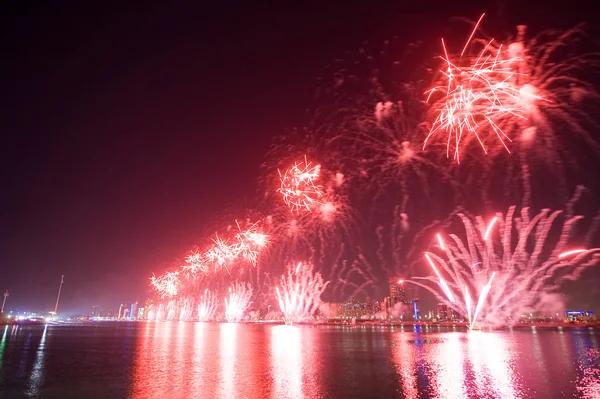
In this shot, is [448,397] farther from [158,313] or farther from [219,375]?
[158,313]

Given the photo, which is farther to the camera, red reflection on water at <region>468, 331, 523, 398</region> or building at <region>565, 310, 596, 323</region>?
building at <region>565, 310, 596, 323</region>

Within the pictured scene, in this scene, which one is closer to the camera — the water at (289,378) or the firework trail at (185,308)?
the water at (289,378)

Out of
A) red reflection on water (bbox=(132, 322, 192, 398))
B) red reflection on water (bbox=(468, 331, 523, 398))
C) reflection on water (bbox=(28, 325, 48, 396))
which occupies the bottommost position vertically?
reflection on water (bbox=(28, 325, 48, 396))

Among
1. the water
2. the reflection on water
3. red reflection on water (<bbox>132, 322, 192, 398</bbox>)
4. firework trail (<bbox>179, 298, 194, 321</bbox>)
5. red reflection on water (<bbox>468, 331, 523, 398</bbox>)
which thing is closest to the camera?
red reflection on water (<bbox>132, 322, 192, 398</bbox>)

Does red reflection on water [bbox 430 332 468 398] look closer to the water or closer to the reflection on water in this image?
the water

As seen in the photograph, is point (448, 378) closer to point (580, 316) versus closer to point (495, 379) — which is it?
point (495, 379)

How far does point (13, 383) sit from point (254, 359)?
11.7 m

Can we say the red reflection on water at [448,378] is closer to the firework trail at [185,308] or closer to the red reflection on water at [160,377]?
the red reflection on water at [160,377]

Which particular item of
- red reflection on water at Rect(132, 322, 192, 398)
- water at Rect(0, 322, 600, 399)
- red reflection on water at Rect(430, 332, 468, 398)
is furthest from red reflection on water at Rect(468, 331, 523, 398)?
red reflection on water at Rect(132, 322, 192, 398)

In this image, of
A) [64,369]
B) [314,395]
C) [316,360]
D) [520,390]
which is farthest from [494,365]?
[64,369]

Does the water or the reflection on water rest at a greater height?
the water

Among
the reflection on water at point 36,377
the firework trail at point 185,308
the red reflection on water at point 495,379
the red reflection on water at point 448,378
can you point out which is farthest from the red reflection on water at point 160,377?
the firework trail at point 185,308

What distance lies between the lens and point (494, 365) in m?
20.2

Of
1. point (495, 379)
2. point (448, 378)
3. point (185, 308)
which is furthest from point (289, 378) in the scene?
point (185, 308)
